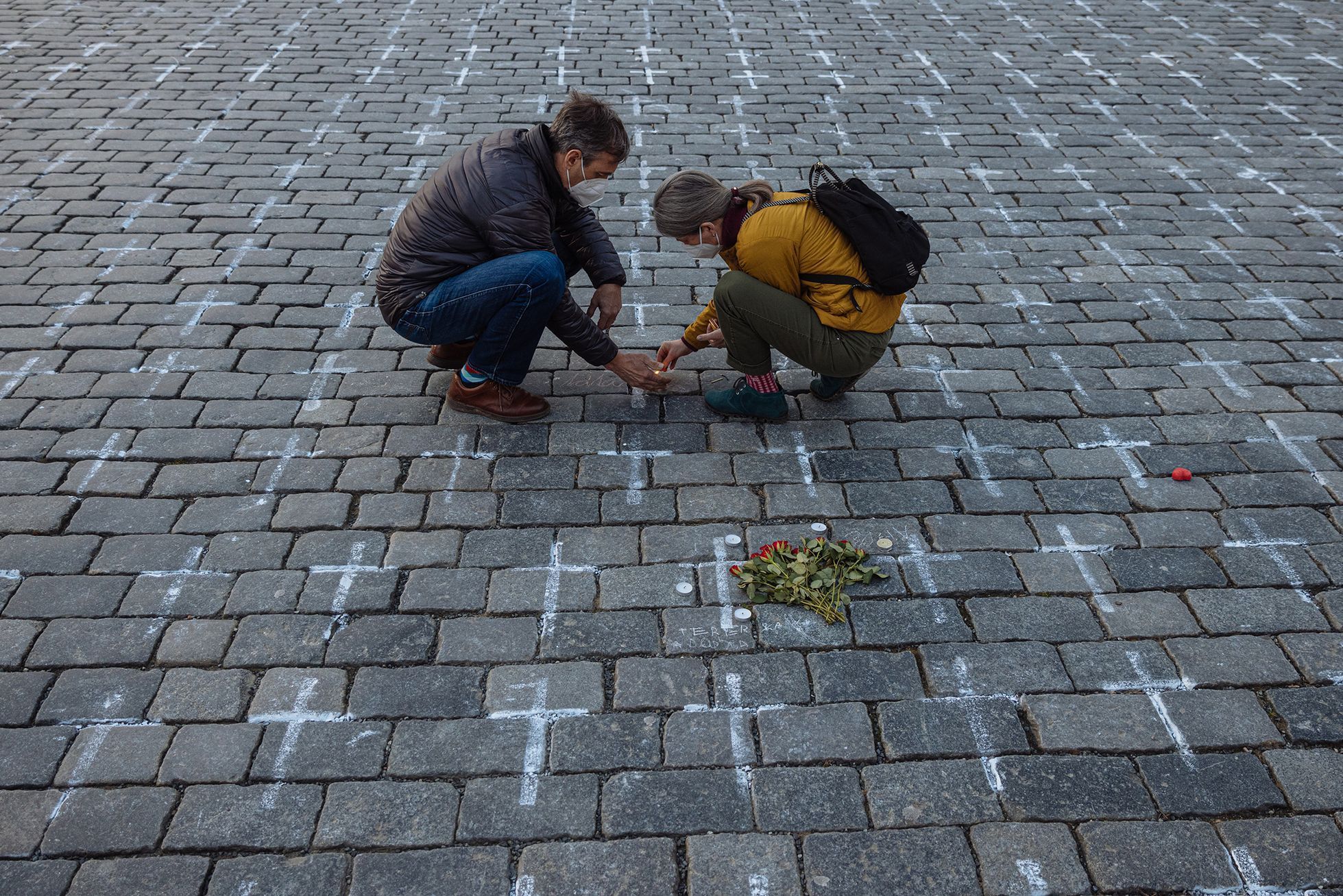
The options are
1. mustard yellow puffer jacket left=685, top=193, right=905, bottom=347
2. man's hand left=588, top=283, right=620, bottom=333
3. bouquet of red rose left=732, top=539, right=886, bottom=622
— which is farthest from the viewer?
man's hand left=588, top=283, right=620, bottom=333

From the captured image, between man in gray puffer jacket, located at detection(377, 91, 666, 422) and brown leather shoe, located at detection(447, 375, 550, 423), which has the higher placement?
man in gray puffer jacket, located at detection(377, 91, 666, 422)

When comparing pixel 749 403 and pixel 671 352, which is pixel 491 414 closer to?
pixel 671 352

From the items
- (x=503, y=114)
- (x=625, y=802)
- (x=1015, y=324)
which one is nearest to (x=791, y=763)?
(x=625, y=802)

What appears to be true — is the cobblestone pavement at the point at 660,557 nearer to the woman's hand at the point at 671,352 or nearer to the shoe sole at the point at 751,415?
the shoe sole at the point at 751,415

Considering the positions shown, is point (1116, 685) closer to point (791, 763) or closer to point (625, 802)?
point (791, 763)

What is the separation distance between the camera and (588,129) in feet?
12.9

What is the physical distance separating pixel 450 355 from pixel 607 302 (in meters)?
0.84

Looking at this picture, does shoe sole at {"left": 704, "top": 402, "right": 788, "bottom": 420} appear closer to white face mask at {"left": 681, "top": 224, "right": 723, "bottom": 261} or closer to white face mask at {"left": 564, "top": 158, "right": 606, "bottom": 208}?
white face mask at {"left": 681, "top": 224, "right": 723, "bottom": 261}

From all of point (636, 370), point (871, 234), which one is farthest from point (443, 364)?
point (871, 234)

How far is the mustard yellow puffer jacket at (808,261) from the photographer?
13.0 ft

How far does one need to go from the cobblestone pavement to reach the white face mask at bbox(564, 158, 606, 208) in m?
0.91

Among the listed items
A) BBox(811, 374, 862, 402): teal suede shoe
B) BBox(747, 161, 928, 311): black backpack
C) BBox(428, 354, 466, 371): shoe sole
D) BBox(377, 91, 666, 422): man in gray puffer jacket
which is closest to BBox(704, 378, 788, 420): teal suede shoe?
BBox(811, 374, 862, 402): teal suede shoe

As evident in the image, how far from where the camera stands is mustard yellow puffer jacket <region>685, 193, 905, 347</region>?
3.95 meters

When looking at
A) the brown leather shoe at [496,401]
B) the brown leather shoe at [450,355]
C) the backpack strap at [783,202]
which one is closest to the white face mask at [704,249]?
the backpack strap at [783,202]
